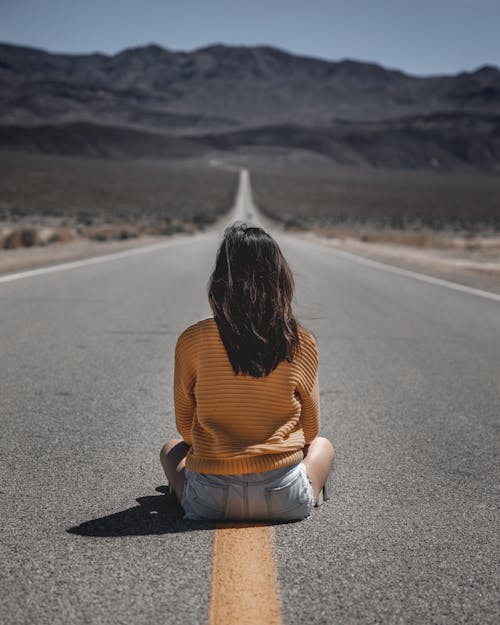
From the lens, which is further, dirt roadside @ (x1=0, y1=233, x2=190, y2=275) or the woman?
dirt roadside @ (x1=0, y1=233, x2=190, y2=275)

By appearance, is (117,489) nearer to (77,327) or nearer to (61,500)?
(61,500)

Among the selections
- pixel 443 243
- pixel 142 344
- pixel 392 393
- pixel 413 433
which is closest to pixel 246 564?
pixel 413 433

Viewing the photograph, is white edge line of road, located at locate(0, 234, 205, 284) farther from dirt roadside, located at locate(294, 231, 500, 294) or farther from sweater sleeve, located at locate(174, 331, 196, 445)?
sweater sleeve, located at locate(174, 331, 196, 445)

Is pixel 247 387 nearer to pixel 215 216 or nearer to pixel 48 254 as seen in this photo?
pixel 48 254

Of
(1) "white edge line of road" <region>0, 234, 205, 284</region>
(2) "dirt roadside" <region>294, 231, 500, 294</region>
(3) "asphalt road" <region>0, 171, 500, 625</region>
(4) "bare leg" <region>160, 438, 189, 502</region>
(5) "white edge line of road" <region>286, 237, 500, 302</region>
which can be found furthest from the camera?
(2) "dirt roadside" <region>294, 231, 500, 294</region>

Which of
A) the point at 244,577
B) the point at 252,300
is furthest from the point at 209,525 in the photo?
the point at 252,300

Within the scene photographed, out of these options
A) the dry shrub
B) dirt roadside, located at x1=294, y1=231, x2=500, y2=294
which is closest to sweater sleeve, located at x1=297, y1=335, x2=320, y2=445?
dirt roadside, located at x1=294, y1=231, x2=500, y2=294

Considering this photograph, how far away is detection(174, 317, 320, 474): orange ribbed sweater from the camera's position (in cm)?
295

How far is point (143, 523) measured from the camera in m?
3.06

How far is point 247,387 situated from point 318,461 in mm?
527

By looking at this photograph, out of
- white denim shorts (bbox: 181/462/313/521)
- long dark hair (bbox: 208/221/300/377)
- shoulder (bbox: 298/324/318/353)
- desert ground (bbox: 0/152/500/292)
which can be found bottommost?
desert ground (bbox: 0/152/500/292)

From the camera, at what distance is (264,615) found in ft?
7.77

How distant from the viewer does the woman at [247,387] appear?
288cm

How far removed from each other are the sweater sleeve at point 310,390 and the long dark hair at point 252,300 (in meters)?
0.13
